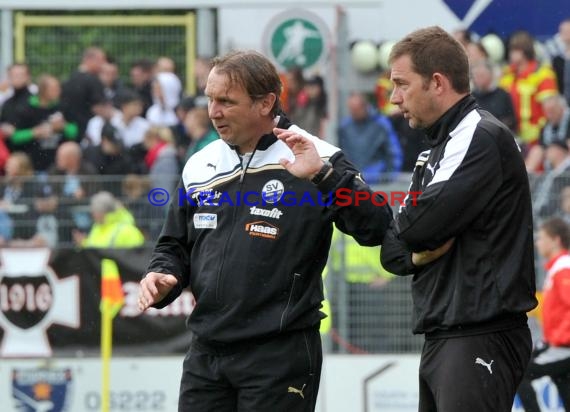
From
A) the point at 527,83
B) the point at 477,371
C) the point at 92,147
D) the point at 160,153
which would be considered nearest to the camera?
the point at 477,371

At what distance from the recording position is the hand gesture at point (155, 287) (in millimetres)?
5727

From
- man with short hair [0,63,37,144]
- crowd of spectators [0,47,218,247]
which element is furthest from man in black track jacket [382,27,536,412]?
man with short hair [0,63,37,144]

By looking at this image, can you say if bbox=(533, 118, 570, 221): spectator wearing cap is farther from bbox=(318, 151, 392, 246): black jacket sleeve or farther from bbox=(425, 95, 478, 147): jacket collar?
bbox=(425, 95, 478, 147): jacket collar

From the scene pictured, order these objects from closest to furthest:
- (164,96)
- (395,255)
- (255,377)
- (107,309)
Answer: (395,255) → (255,377) → (107,309) → (164,96)

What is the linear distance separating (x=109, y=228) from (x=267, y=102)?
6098 mm

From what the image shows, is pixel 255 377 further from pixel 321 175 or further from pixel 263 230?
pixel 321 175

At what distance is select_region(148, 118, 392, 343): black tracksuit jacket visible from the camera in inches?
224

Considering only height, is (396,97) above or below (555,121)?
above

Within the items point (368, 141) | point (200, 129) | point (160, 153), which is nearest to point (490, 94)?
point (368, 141)

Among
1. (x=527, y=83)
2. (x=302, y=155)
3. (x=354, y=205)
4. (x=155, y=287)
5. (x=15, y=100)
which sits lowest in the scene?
(x=155, y=287)

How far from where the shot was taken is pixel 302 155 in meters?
5.50

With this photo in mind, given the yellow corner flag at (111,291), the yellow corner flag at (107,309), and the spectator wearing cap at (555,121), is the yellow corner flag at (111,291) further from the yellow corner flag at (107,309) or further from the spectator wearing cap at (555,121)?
the spectator wearing cap at (555,121)

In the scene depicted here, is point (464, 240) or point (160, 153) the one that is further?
point (160, 153)

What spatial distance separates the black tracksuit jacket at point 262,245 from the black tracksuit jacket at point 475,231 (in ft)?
1.43
